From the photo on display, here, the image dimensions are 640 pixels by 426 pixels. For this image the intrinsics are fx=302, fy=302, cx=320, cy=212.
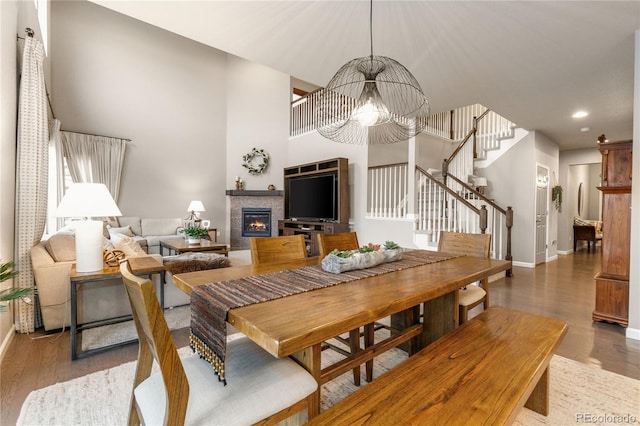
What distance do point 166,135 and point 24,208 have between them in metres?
5.04

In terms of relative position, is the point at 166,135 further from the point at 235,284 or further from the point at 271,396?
the point at 271,396

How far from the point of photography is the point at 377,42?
2.83 metres

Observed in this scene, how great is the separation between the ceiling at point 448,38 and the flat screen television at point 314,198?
98.8 inches

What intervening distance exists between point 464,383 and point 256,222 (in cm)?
706

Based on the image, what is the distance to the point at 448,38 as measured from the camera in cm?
269

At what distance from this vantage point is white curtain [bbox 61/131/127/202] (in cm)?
587

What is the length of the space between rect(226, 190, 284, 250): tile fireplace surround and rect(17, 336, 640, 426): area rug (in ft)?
18.9

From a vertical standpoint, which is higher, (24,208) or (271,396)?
(24,208)

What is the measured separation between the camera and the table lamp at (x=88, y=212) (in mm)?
2193

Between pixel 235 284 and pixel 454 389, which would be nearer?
pixel 454 389

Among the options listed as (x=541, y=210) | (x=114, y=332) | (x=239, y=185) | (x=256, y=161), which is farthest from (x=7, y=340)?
(x=541, y=210)

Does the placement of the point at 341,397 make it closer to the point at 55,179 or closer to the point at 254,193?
the point at 55,179

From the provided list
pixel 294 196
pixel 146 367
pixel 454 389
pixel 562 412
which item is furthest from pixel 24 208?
pixel 294 196

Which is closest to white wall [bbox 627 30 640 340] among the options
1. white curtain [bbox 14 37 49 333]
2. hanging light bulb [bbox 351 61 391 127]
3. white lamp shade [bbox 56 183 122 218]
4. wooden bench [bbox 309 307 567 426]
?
wooden bench [bbox 309 307 567 426]
